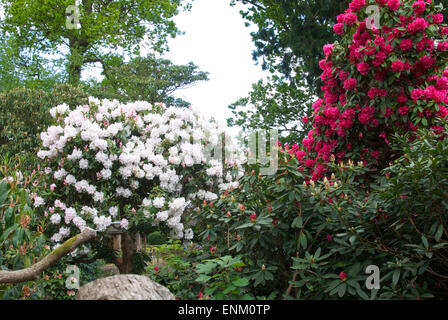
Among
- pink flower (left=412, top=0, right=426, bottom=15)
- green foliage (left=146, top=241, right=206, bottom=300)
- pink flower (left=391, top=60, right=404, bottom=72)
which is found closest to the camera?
green foliage (left=146, top=241, right=206, bottom=300)

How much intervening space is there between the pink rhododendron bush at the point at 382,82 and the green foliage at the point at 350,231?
1.87 ft

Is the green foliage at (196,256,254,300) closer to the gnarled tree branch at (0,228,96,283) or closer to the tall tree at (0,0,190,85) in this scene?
the gnarled tree branch at (0,228,96,283)

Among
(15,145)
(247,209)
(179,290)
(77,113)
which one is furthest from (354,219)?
(15,145)

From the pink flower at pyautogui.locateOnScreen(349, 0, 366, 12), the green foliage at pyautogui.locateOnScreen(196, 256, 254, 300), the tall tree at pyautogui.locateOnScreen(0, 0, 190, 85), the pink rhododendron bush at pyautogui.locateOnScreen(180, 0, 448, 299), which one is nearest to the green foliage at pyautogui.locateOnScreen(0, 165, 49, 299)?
the green foliage at pyautogui.locateOnScreen(196, 256, 254, 300)

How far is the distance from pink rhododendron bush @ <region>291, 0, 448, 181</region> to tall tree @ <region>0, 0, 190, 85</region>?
46.3ft

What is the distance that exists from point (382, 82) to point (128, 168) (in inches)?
109

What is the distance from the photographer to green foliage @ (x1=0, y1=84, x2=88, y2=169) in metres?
9.81

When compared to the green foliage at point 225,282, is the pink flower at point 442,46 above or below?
above

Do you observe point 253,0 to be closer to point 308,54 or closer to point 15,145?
point 308,54

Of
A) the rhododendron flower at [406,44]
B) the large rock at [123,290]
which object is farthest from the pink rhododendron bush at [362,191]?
the large rock at [123,290]

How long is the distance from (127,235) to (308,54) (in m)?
5.80

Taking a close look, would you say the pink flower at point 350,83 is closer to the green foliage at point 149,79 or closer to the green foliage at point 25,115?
the green foliage at point 25,115

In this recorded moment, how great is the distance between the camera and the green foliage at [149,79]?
58.2ft

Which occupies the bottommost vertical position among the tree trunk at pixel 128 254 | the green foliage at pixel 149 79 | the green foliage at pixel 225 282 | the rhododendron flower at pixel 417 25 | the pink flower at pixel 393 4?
the tree trunk at pixel 128 254
